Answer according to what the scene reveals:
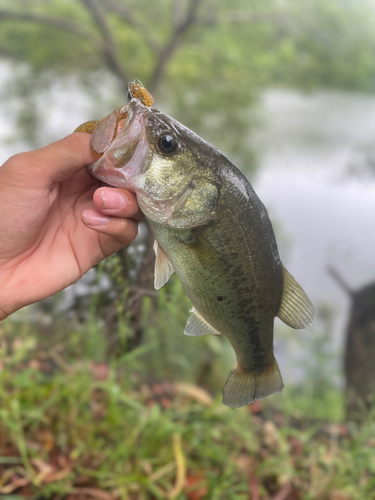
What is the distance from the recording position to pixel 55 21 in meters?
1.97

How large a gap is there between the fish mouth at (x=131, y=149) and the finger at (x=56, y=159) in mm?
89

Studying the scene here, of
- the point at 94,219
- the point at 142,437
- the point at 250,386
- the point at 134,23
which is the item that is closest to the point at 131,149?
the point at 94,219

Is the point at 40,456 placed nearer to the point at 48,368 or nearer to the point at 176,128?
the point at 48,368

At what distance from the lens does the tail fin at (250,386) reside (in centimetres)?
69

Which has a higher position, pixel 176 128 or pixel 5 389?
pixel 176 128

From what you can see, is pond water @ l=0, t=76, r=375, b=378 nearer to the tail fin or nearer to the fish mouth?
the tail fin

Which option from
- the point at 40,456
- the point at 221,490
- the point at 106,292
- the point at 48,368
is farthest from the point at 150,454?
the point at 106,292

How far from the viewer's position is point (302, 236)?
7.02ft

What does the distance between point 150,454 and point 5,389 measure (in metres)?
0.67

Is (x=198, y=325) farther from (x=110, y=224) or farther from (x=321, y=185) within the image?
(x=321, y=185)

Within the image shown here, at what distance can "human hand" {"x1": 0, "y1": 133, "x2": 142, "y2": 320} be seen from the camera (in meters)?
0.73

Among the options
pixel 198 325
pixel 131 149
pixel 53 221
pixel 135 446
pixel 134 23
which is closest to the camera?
pixel 131 149

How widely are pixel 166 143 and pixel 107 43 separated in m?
1.77

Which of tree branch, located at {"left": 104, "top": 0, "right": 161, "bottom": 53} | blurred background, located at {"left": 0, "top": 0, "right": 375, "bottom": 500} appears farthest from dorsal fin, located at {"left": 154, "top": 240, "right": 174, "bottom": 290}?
tree branch, located at {"left": 104, "top": 0, "right": 161, "bottom": 53}
